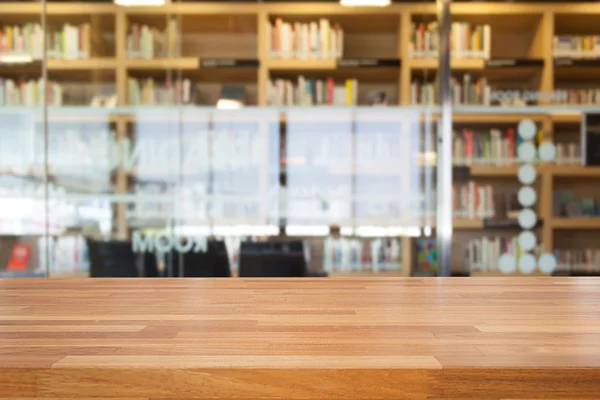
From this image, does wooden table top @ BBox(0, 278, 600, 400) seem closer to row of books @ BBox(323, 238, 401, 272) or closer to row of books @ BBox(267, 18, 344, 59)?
row of books @ BBox(323, 238, 401, 272)

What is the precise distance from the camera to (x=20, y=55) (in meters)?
3.91

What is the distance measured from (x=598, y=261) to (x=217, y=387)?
4.16 metres

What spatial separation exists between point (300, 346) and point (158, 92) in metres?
3.78

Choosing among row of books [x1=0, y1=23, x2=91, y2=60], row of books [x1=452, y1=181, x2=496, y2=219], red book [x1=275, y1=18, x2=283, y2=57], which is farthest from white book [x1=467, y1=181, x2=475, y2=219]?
row of books [x1=0, y1=23, x2=91, y2=60]

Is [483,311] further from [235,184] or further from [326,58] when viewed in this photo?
[326,58]

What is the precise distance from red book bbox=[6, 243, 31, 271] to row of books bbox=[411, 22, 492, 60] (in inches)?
124

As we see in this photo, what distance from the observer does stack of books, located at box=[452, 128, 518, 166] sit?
3.76 metres

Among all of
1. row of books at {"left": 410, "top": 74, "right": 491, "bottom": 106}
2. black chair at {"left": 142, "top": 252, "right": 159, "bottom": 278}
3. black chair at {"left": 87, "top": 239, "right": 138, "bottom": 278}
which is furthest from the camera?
row of books at {"left": 410, "top": 74, "right": 491, "bottom": 106}

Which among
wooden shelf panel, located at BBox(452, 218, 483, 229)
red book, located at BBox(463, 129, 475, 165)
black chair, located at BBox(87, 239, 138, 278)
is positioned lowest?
black chair, located at BBox(87, 239, 138, 278)

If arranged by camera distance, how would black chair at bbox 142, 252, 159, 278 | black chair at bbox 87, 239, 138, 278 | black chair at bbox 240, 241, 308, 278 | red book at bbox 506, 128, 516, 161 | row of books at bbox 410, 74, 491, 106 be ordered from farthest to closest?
row of books at bbox 410, 74, 491, 106 → red book at bbox 506, 128, 516, 161 → black chair at bbox 142, 252, 159, 278 → black chair at bbox 87, 239, 138, 278 → black chair at bbox 240, 241, 308, 278

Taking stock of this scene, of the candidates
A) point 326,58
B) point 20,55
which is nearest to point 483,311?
point 326,58

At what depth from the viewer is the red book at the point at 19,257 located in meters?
3.73

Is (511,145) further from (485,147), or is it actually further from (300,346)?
(300,346)

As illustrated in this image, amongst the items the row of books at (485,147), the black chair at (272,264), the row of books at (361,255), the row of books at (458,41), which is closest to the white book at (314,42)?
the row of books at (458,41)
